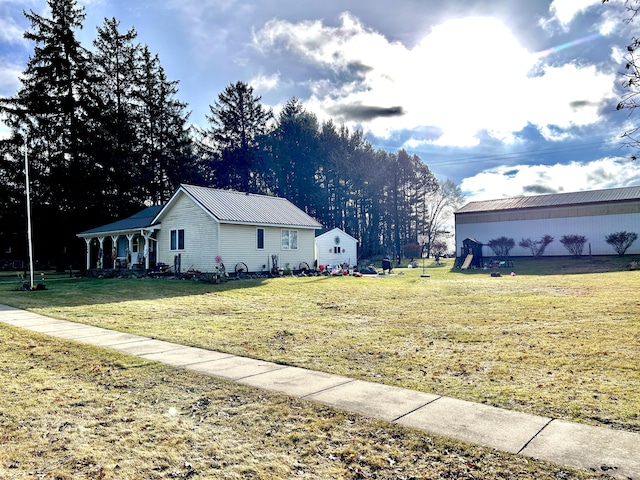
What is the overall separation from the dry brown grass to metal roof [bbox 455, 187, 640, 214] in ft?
119

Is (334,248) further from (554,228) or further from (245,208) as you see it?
(554,228)

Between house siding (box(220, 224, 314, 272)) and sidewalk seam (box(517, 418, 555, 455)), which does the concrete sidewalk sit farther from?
house siding (box(220, 224, 314, 272))

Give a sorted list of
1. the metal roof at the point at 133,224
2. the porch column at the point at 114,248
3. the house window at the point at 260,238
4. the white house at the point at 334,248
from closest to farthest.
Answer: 1. the house window at the point at 260,238
2. the metal roof at the point at 133,224
3. the porch column at the point at 114,248
4. the white house at the point at 334,248

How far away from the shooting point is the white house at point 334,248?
110 feet

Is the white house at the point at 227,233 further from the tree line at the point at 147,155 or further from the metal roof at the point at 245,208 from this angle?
the tree line at the point at 147,155

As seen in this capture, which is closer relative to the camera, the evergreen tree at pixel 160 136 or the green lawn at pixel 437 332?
the green lawn at pixel 437 332

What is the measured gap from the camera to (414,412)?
4262 mm

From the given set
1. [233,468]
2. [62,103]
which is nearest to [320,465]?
[233,468]

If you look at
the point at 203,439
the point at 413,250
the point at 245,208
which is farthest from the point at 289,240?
the point at 413,250

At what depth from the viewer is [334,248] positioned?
1379 inches

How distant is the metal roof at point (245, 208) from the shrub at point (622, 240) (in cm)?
2222

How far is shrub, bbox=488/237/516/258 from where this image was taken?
3675cm

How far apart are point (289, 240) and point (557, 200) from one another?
24166 millimetres

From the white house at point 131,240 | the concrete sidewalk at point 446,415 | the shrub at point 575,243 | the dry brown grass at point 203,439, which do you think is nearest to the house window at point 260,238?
the white house at point 131,240
